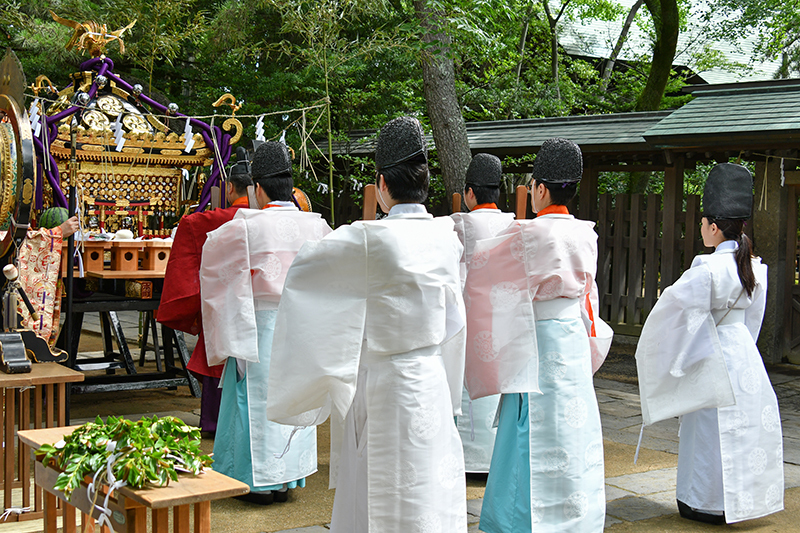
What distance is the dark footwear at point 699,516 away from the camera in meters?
4.20

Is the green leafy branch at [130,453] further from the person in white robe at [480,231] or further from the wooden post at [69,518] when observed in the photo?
the person in white robe at [480,231]

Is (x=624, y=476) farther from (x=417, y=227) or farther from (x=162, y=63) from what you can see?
(x=162, y=63)

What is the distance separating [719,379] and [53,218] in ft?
16.2

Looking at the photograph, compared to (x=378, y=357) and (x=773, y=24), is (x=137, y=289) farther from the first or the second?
(x=773, y=24)

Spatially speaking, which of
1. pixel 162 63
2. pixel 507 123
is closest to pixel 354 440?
pixel 507 123

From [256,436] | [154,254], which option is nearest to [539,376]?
[256,436]

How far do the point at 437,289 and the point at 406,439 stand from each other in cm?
59

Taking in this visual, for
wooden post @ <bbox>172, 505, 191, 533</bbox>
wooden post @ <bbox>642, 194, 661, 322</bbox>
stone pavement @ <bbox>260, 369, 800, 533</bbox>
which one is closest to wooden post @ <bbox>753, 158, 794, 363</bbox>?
stone pavement @ <bbox>260, 369, 800, 533</bbox>

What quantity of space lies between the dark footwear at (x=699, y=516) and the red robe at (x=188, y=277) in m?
2.84

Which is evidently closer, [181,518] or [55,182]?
[181,518]

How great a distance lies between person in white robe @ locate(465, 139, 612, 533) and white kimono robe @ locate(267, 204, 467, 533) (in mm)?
798

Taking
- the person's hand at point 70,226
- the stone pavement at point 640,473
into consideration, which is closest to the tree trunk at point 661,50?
the stone pavement at point 640,473

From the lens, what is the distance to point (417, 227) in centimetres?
301

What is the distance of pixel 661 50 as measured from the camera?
12.2m
